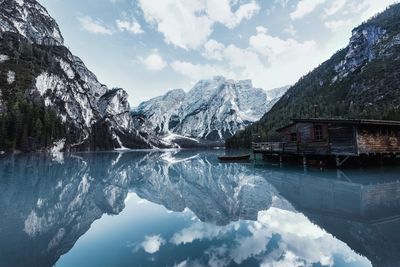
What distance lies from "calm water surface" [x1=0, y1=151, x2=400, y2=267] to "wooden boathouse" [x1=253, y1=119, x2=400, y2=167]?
42.0ft

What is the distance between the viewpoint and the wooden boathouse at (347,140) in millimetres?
35000

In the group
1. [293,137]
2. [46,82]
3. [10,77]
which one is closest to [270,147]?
[293,137]

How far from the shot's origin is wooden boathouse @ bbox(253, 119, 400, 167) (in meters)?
35.0

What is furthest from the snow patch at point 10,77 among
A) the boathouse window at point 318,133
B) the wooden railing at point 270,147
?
the boathouse window at point 318,133

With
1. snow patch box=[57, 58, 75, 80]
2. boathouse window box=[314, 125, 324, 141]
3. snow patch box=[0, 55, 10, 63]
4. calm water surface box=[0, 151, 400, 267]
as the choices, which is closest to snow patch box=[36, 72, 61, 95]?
snow patch box=[0, 55, 10, 63]

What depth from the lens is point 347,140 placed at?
35.7 meters

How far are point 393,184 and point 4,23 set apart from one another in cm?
22242

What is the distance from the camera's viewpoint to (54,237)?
11.9m

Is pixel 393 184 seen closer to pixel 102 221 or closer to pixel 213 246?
pixel 213 246

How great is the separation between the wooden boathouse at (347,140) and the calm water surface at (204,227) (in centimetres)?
1279

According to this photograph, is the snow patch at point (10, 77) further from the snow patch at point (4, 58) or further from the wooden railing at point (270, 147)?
the wooden railing at point (270, 147)

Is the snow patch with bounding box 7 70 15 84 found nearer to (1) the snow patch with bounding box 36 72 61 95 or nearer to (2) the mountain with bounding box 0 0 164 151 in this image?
(2) the mountain with bounding box 0 0 164 151

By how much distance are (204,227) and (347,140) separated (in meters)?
29.1

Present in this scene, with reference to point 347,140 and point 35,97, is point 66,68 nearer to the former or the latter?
point 35,97
